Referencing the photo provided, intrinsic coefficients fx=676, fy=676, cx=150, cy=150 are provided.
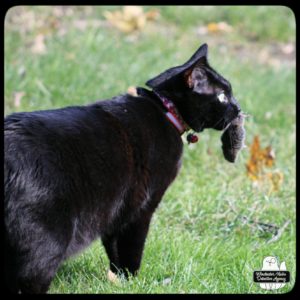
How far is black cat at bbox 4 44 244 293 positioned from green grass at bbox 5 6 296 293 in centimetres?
30

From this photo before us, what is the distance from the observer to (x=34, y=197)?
258 centimetres

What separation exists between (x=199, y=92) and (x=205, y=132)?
206 centimetres

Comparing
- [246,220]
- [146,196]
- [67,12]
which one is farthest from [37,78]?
[146,196]

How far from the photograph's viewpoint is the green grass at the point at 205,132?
335 cm

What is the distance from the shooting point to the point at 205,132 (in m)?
5.33

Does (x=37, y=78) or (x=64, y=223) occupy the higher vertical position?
(x=64, y=223)

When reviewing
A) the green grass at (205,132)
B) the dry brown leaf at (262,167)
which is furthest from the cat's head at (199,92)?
the dry brown leaf at (262,167)

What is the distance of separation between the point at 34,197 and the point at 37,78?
3.00m

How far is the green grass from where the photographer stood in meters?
3.35

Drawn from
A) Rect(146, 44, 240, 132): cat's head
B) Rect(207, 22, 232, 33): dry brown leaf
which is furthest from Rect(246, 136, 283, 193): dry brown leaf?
Rect(207, 22, 232, 33): dry brown leaf

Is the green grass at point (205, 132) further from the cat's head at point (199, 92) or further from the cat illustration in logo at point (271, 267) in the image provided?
the cat's head at point (199, 92)

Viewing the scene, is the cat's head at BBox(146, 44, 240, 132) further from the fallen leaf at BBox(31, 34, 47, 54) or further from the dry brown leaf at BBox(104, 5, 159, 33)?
the dry brown leaf at BBox(104, 5, 159, 33)

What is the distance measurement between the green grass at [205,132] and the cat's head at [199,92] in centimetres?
71

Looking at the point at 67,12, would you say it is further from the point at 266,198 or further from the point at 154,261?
the point at 154,261
